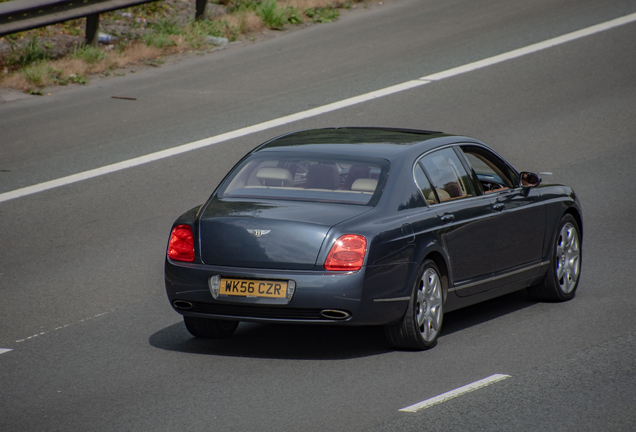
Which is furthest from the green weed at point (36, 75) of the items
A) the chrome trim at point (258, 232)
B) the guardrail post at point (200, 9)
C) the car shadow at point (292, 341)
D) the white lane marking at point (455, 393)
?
the white lane marking at point (455, 393)

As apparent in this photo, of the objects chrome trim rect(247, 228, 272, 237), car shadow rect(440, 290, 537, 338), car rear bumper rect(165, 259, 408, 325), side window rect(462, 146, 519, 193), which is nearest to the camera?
car rear bumper rect(165, 259, 408, 325)

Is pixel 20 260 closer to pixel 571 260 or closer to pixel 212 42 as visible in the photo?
pixel 571 260

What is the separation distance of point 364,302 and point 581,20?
14.9 m

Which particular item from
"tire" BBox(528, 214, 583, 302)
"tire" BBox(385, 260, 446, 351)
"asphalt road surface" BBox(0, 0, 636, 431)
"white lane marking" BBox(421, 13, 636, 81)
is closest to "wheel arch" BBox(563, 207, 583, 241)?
"tire" BBox(528, 214, 583, 302)

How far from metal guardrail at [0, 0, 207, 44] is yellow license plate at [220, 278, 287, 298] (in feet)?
34.1

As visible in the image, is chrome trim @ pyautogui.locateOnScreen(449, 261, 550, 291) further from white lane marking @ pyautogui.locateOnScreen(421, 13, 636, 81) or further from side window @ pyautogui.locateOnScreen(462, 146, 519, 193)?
white lane marking @ pyautogui.locateOnScreen(421, 13, 636, 81)

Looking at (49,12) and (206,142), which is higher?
(49,12)

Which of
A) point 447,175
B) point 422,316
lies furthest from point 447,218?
point 422,316

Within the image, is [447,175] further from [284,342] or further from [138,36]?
[138,36]

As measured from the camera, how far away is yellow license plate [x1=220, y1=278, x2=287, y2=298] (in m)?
6.68

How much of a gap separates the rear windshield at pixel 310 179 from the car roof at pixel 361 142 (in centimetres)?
14

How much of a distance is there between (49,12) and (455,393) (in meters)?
12.2

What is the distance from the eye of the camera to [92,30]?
56.5 ft

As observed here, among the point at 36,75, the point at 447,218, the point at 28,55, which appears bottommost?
the point at 36,75
